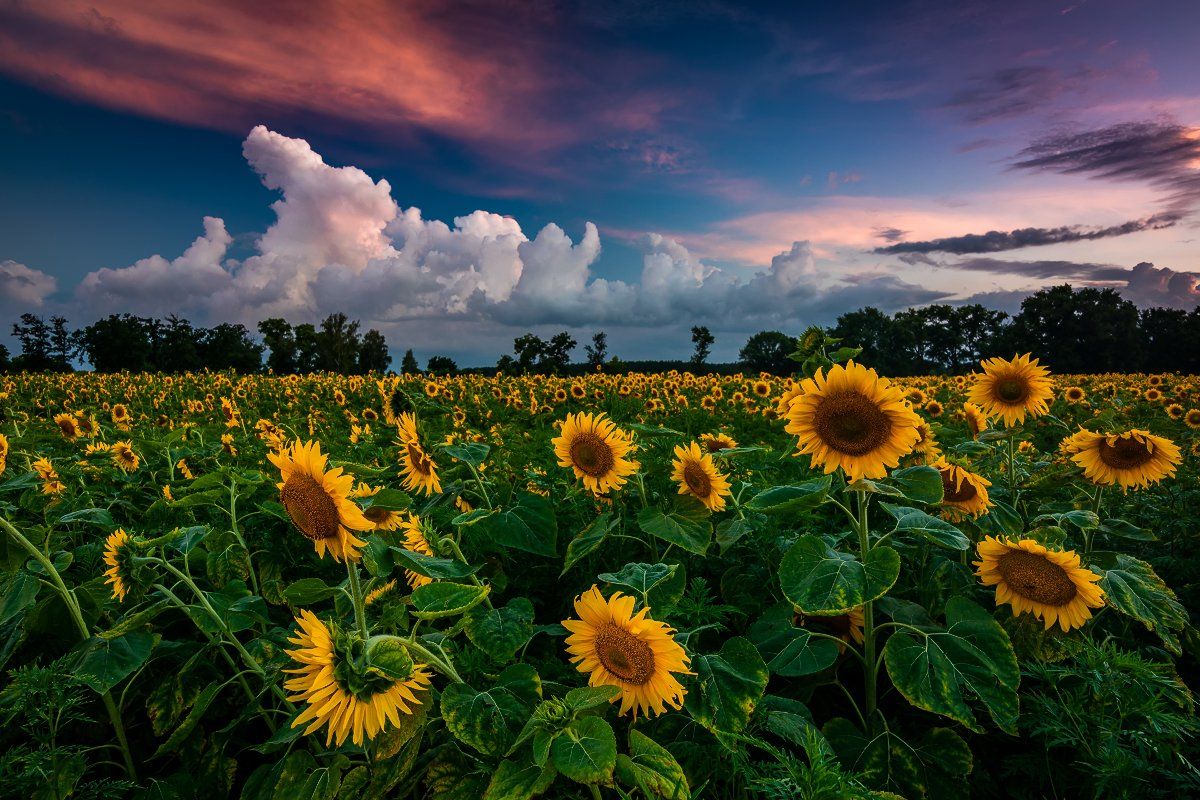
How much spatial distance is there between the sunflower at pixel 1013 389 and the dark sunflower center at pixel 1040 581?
68.8 inches

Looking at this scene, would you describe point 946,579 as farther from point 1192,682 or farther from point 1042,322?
point 1042,322

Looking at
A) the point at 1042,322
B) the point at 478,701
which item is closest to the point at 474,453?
the point at 478,701

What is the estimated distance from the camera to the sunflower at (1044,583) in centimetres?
233

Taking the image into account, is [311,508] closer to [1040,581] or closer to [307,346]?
[1040,581]

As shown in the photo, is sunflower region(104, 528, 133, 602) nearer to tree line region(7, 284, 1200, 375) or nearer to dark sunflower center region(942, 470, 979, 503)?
dark sunflower center region(942, 470, 979, 503)

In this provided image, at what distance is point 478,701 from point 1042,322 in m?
90.7

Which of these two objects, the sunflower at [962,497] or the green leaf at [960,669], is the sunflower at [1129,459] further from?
the green leaf at [960,669]

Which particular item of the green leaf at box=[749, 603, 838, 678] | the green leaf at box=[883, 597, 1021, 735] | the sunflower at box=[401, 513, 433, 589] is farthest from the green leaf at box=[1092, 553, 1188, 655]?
the sunflower at box=[401, 513, 433, 589]

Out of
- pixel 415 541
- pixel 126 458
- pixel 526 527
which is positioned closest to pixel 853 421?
pixel 526 527

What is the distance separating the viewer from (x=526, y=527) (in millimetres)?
2492

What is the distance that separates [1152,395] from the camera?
499 inches

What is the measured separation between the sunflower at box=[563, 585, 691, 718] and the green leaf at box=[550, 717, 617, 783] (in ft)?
0.96

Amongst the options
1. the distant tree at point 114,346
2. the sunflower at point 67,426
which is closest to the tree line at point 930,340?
the distant tree at point 114,346

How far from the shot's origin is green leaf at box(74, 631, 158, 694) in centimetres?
192
